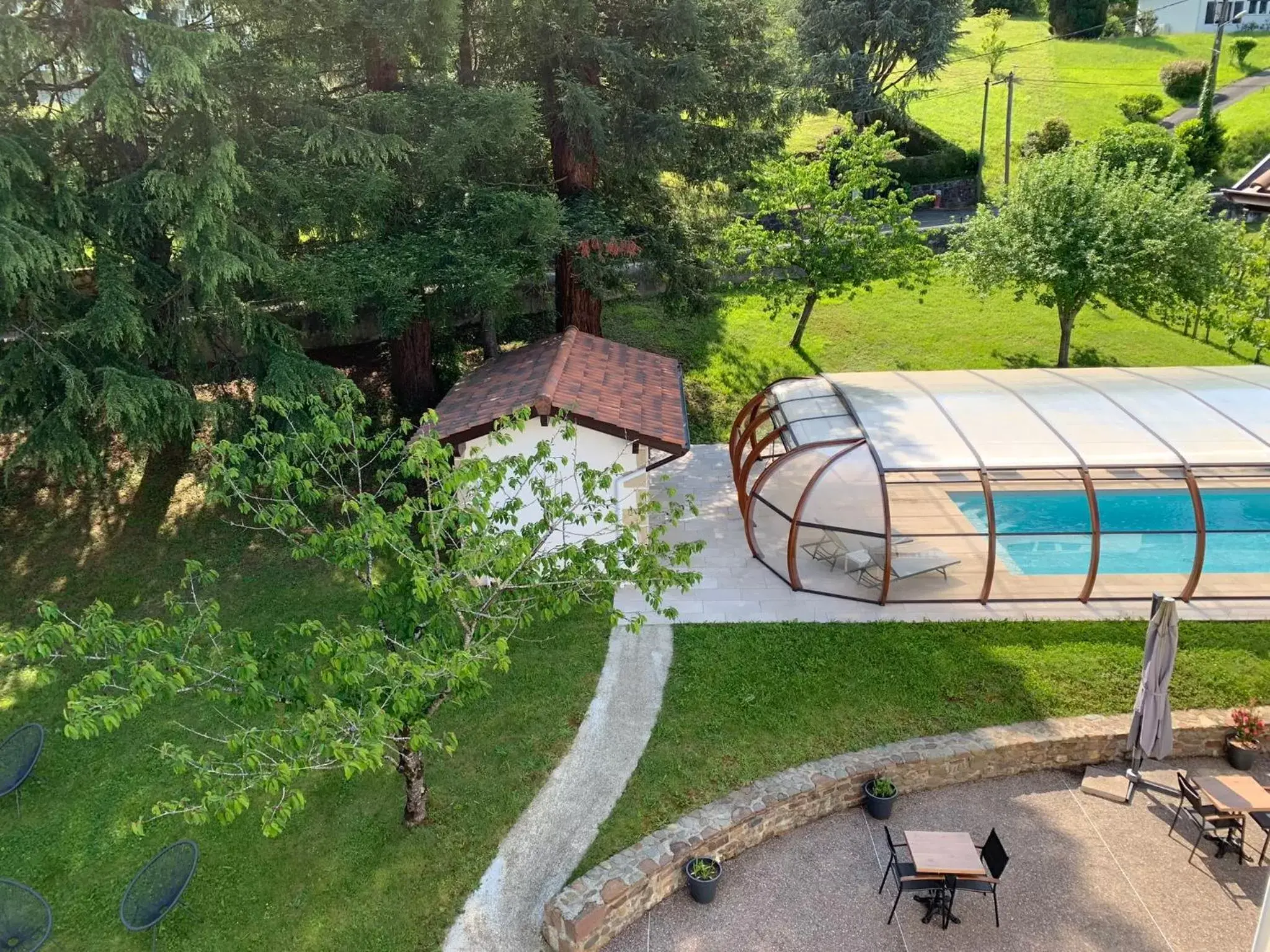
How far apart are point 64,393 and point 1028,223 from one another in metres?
21.6

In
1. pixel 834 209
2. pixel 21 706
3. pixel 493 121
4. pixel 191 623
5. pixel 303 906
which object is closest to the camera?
pixel 191 623

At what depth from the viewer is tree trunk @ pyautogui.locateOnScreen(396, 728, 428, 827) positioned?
30.3 feet

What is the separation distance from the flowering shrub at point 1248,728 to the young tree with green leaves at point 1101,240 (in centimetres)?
1283

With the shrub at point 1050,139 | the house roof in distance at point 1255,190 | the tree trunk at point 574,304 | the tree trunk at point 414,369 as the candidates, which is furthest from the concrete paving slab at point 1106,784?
the shrub at point 1050,139

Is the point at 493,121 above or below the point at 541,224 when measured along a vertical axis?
Result: above

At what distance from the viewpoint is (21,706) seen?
1228 centimetres

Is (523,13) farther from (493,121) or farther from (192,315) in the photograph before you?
(192,315)

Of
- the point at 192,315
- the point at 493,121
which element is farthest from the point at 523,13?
the point at 192,315

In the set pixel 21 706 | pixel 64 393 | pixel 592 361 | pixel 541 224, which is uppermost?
pixel 541 224

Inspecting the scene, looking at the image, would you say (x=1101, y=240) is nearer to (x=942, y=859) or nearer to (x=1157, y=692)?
(x=1157, y=692)

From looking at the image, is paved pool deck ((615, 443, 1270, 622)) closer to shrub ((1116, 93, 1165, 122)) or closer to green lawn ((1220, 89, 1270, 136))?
green lawn ((1220, 89, 1270, 136))

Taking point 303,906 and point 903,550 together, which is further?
point 903,550

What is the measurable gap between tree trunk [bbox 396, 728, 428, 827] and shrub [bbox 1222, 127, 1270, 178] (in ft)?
142

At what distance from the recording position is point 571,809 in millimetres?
10047
